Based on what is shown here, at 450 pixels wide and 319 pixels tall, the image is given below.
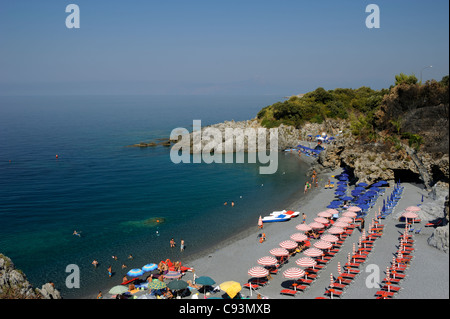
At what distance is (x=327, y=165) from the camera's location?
188 ft

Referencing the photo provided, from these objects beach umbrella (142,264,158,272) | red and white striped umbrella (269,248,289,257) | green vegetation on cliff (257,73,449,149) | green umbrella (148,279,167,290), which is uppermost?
green vegetation on cliff (257,73,449,149)

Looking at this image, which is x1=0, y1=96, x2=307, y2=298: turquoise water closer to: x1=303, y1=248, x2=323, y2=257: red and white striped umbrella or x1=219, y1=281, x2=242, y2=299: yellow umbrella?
x1=219, y1=281, x2=242, y2=299: yellow umbrella

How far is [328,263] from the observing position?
81.6 feet

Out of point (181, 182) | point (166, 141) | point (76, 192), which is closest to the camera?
point (76, 192)

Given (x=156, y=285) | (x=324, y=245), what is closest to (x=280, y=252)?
(x=324, y=245)

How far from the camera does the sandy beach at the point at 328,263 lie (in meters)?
20.3

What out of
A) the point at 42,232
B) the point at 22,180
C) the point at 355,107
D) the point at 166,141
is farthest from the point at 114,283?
the point at 355,107

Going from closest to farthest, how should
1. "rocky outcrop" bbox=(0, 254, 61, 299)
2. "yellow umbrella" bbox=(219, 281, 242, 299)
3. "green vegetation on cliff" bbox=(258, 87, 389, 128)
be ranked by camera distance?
"rocky outcrop" bbox=(0, 254, 61, 299)
"yellow umbrella" bbox=(219, 281, 242, 299)
"green vegetation on cliff" bbox=(258, 87, 389, 128)

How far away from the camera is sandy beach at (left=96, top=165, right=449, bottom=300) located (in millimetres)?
20344

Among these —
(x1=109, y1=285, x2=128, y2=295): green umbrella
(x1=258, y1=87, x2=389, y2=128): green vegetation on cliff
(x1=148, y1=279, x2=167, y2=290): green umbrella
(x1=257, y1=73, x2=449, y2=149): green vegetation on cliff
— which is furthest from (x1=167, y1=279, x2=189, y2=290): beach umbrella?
(x1=258, y1=87, x2=389, y2=128): green vegetation on cliff

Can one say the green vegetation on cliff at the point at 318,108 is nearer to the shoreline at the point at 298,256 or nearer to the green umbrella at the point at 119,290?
the shoreline at the point at 298,256

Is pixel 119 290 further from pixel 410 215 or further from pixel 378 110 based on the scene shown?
pixel 378 110

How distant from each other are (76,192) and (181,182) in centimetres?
1623
